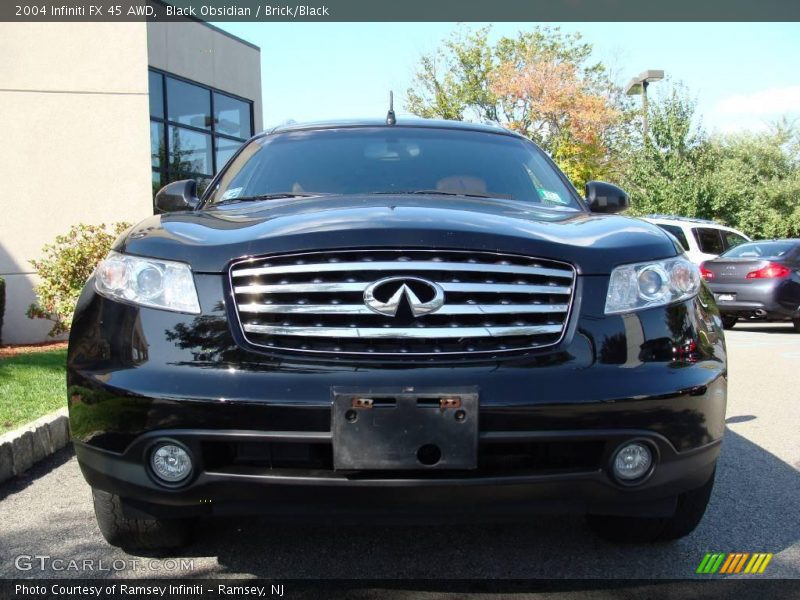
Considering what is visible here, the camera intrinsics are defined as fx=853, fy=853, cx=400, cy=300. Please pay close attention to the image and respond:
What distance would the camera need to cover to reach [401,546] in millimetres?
3170

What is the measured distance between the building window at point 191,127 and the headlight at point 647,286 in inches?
559

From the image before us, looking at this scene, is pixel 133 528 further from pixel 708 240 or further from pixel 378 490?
pixel 708 240

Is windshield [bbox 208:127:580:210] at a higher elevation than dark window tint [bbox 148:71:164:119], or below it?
below

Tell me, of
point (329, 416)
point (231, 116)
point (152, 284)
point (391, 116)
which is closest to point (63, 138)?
point (231, 116)

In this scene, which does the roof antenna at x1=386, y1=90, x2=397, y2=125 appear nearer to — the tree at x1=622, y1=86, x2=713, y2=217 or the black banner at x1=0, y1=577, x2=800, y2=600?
the black banner at x1=0, y1=577, x2=800, y2=600

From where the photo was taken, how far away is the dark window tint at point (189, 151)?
17781 mm

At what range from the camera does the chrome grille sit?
243cm

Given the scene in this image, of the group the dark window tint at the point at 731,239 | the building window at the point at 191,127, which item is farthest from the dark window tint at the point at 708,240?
the building window at the point at 191,127

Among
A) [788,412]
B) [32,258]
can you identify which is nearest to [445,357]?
[788,412]

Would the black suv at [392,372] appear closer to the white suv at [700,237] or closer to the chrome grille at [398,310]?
the chrome grille at [398,310]

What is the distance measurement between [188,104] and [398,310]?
16.6 metres

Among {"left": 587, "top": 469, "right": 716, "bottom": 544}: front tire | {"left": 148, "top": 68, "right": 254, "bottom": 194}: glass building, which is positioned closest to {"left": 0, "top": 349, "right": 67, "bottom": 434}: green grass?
{"left": 587, "top": 469, "right": 716, "bottom": 544}: front tire

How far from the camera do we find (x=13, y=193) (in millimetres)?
11742

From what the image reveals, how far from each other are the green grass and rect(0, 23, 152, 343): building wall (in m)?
4.51
